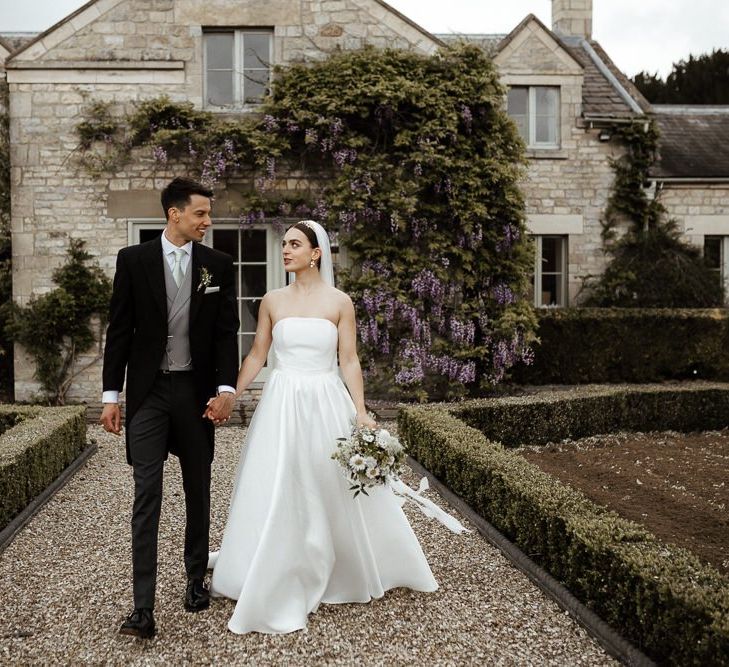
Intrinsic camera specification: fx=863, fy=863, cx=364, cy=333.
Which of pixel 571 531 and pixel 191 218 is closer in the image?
pixel 191 218

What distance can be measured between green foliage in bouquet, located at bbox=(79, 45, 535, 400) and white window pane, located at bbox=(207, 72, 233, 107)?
27 cm

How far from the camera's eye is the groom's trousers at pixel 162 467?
11.5 ft

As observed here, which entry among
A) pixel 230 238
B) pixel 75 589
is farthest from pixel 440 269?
pixel 75 589

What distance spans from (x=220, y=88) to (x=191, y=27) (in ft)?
2.59

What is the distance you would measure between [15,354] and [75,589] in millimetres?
6999

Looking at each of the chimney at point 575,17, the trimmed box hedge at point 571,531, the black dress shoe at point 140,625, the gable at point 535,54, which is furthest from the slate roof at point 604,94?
the black dress shoe at point 140,625

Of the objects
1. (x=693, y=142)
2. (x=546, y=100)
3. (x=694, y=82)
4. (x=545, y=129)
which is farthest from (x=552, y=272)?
(x=694, y=82)

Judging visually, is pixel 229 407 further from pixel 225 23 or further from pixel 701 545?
pixel 225 23

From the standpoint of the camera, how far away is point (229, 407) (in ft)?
12.2

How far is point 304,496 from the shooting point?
150 inches

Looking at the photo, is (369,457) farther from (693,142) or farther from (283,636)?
(693,142)

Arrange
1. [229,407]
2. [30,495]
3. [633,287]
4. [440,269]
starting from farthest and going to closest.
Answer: [633,287], [440,269], [30,495], [229,407]

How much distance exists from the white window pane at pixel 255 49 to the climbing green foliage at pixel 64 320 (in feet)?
10.0

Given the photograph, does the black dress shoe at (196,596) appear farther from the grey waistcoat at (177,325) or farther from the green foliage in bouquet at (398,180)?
the green foliage in bouquet at (398,180)
